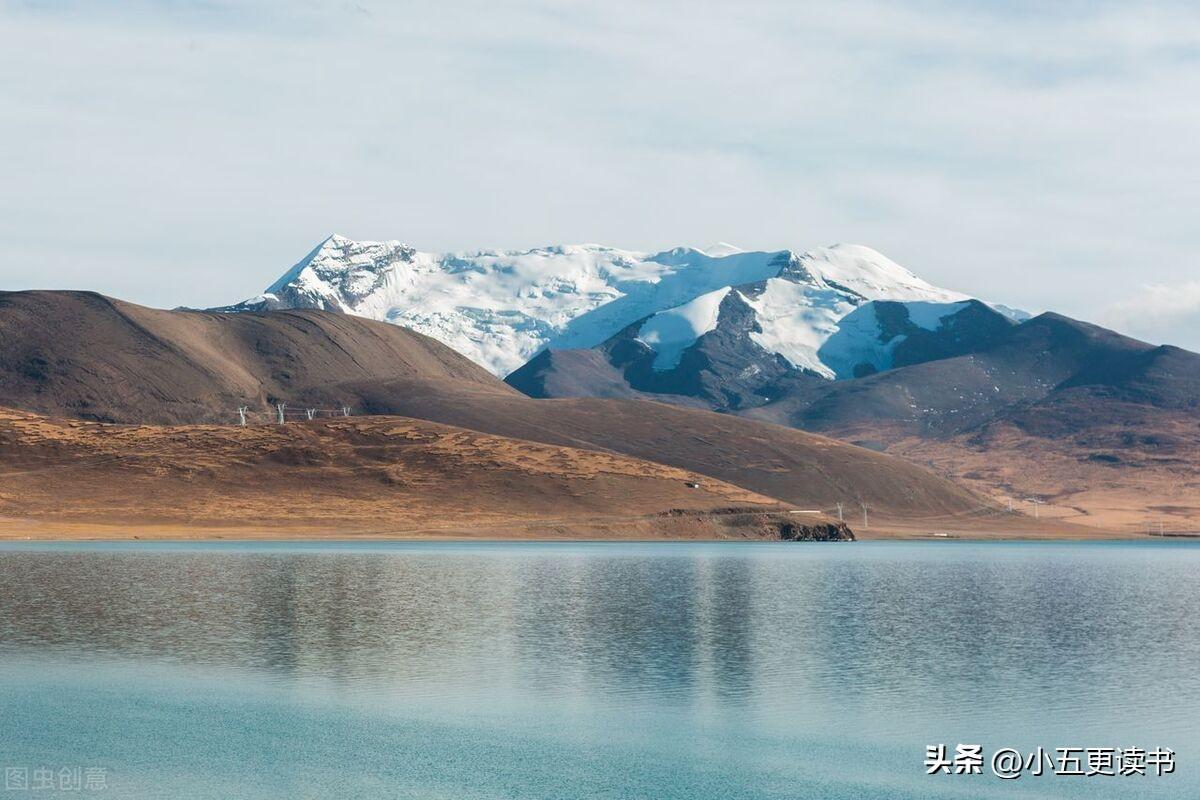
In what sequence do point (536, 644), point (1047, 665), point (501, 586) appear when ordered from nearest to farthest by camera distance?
point (1047, 665), point (536, 644), point (501, 586)

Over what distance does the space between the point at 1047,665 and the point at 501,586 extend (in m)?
53.7

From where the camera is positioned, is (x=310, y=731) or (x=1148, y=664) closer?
(x=310, y=731)

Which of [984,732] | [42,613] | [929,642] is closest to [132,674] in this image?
[42,613]

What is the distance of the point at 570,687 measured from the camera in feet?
194

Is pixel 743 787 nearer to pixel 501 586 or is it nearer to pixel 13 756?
pixel 13 756

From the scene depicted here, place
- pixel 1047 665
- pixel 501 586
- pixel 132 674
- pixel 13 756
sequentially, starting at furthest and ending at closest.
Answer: pixel 501 586 → pixel 1047 665 → pixel 132 674 → pixel 13 756

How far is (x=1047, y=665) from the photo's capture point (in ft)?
224

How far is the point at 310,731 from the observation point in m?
50.1

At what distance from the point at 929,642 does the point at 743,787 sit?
37.2 m

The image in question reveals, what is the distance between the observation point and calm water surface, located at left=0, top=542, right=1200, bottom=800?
4384 cm

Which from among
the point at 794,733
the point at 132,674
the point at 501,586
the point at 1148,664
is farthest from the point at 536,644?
the point at 501,586

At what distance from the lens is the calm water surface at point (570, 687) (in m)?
43.8

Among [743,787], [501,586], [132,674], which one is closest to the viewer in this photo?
[743,787]

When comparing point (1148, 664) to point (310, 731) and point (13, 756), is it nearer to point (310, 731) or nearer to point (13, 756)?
point (310, 731)
